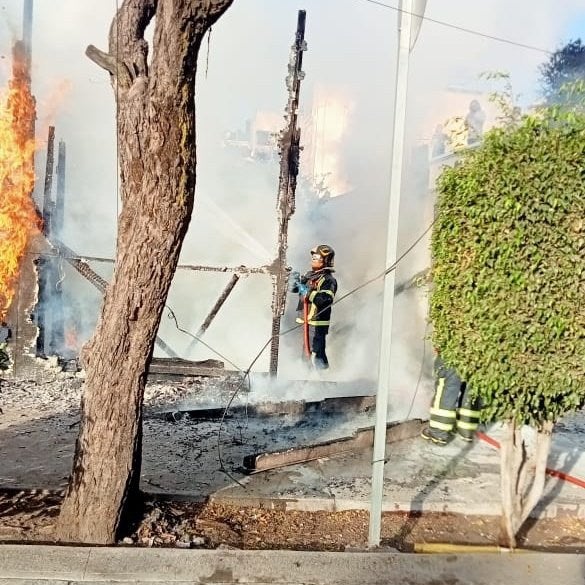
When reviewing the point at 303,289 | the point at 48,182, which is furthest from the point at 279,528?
the point at 48,182

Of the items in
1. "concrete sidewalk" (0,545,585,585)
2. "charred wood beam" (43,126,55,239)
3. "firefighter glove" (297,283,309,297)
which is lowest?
"concrete sidewalk" (0,545,585,585)

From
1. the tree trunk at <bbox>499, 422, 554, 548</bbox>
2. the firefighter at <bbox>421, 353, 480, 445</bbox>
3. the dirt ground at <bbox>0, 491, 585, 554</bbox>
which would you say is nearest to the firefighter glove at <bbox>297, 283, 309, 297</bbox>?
the firefighter at <bbox>421, 353, 480, 445</bbox>

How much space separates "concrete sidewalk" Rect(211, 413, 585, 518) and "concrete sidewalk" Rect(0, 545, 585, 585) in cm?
84

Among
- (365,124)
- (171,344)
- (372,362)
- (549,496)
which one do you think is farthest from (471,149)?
(365,124)

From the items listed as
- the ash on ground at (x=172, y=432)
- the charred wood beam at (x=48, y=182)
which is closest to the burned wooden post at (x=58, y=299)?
the charred wood beam at (x=48, y=182)

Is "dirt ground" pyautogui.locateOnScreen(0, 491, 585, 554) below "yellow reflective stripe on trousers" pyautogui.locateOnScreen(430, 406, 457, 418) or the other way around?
below

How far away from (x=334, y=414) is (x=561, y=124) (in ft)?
13.1

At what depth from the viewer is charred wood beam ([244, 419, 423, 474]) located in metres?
4.54

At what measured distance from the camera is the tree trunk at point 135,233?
10.0 ft

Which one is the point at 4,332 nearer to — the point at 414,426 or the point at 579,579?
the point at 414,426

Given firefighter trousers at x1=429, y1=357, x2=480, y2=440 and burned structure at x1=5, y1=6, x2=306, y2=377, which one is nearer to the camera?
firefighter trousers at x1=429, y1=357, x2=480, y2=440

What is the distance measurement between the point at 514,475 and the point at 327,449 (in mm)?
1793

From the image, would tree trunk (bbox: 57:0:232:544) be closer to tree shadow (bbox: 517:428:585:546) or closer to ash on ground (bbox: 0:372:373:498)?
ash on ground (bbox: 0:372:373:498)

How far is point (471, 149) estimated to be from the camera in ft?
10.8
